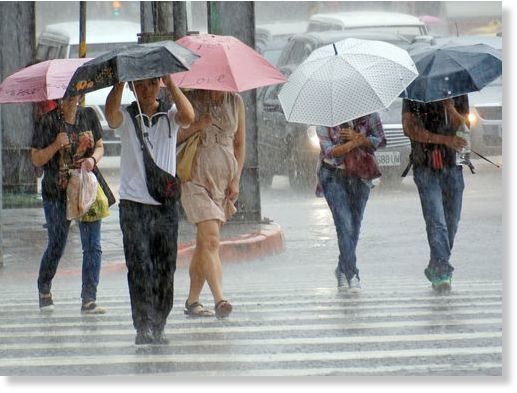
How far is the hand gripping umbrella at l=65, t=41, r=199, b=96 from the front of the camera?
759 cm

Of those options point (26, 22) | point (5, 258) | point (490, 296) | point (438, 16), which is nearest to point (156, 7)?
point (5, 258)

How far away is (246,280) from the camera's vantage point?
1176 centimetres

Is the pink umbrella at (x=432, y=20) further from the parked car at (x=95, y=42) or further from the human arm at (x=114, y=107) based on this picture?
the human arm at (x=114, y=107)

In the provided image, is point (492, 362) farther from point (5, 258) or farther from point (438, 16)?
point (438, 16)

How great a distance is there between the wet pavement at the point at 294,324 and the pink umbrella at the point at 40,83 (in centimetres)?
150

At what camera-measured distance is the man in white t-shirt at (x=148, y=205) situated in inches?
315

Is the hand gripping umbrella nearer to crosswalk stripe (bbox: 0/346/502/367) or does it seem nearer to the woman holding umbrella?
the woman holding umbrella

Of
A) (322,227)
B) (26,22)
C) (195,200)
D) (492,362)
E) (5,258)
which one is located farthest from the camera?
(26,22)

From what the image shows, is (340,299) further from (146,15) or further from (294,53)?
(294,53)

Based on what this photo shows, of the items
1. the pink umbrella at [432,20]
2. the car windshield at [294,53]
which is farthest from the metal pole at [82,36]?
the pink umbrella at [432,20]

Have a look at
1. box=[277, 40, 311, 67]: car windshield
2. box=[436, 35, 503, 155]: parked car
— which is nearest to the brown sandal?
box=[277, 40, 311, 67]: car windshield

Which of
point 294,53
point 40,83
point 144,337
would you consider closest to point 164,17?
point 40,83

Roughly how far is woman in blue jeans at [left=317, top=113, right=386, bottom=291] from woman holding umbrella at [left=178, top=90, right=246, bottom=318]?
1.19m

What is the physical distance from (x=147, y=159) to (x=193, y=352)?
3.73 feet
